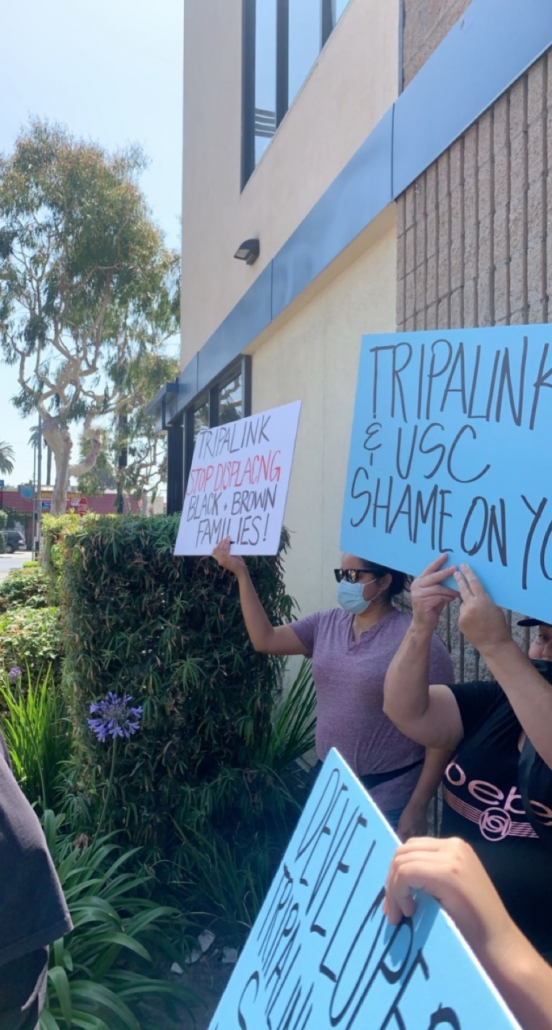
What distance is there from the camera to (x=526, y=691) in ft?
5.12

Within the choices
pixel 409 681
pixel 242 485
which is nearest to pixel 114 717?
pixel 242 485

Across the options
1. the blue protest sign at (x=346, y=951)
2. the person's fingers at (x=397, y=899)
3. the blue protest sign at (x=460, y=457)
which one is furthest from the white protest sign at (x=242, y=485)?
the person's fingers at (x=397, y=899)

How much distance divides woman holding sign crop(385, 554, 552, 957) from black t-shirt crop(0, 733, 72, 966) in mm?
918

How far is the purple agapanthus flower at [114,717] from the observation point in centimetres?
345

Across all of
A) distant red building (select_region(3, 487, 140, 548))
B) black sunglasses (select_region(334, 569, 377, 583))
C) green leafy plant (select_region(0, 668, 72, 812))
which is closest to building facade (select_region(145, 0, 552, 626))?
black sunglasses (select_region(334, 569, 377, 583))

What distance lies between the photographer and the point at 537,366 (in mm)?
1651

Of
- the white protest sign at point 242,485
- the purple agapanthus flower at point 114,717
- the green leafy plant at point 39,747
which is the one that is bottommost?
the green leafy plant at point 39,747

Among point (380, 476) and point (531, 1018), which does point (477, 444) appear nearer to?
point (380, 476)

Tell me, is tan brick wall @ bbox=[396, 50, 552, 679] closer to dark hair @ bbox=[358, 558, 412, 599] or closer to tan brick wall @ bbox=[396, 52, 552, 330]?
tan brick wall @ bbox=[396, 52, 552, 330]

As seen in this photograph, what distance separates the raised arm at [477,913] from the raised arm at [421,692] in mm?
794

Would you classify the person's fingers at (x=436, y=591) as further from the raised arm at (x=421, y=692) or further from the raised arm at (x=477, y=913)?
the raised arm at (x=477, y=913)

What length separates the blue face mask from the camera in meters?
2.70

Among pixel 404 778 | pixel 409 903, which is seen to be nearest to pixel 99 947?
pixel 404 778

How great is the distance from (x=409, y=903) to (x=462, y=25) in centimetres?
359
